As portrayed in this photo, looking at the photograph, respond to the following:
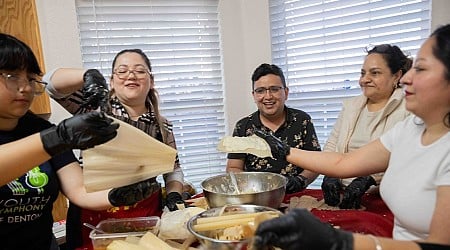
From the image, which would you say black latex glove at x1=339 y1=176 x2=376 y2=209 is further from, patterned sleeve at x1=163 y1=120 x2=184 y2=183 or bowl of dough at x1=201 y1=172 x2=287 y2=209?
patterned sleeve at x1=163 y1=120 x2=184 y2=183

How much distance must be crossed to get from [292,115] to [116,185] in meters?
1.42

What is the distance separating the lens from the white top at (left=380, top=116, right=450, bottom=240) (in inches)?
39.0

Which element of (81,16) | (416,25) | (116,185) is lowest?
(116,185)

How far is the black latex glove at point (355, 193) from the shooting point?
4.89ft

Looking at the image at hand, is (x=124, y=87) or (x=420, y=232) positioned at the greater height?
(x=124, y=87)

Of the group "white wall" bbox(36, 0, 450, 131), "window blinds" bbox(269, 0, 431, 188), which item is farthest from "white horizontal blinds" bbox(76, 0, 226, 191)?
"window blinds" bbox(269, 0, 431, 188)

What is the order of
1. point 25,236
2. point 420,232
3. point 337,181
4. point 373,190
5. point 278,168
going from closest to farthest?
point 420,232 < point 25,236 < point 337,181 < point 373,190 < point 278,168

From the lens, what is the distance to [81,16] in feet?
8.27

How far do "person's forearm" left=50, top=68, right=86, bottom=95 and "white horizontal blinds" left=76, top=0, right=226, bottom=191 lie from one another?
1132mm

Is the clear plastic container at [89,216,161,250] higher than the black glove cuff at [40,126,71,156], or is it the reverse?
the black glove cuff at [40,126,71,156]

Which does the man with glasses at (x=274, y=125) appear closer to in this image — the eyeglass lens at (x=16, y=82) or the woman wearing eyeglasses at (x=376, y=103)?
the woman wearing eyeglasses at (x=376, y=103)

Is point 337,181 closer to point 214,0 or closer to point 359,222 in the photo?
point 359,222

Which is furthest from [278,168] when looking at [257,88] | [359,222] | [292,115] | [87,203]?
[87,203]

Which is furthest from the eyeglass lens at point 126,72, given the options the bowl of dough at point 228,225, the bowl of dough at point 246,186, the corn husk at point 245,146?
the bowl of dough at point 228,225
